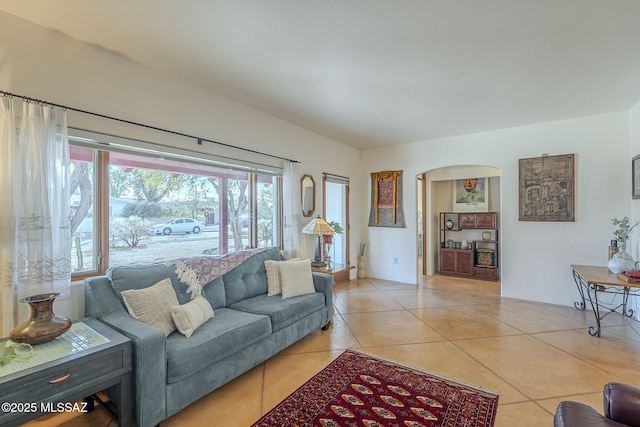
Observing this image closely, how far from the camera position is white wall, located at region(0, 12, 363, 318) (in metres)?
2.07

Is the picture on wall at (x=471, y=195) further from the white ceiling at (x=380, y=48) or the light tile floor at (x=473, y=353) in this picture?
the white ceiling at (x=380, y=48)

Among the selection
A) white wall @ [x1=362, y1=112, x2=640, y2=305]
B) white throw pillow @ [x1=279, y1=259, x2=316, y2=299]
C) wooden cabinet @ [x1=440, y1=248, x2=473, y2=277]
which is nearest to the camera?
white throw pillow @ [x1=279, y1=259, x2=316, y2=299]

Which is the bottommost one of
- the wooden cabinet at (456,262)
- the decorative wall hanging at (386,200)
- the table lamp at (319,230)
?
the wooden cabinet at (456,262)

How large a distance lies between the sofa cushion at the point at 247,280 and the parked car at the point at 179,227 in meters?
0.69

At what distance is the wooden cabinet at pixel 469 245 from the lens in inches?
246

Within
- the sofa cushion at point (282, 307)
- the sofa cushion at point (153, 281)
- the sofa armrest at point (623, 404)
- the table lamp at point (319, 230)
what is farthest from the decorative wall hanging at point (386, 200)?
the sofa armrest at point (623, 404)

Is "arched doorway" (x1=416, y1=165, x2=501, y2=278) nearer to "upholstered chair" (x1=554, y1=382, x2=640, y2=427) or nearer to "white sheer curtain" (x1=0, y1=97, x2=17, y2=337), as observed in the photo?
"upholstered chair" (x1=554, y1=382, x2=640, y2=427)

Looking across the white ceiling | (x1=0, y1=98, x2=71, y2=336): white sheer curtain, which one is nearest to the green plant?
the white ceiling

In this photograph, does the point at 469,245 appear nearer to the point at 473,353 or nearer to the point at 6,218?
the point at 473,353

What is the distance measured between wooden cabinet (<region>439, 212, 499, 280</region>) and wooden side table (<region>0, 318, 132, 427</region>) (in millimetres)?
6403

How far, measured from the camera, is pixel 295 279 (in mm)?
3252

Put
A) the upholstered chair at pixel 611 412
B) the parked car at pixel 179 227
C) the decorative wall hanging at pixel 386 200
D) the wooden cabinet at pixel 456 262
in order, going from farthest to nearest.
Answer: the wooden cabinet at pixel 456 262, the decorative wall hanging at pixel 386 200, the parked car at pixel 179 227, the upholstered chair at pixel 611 412

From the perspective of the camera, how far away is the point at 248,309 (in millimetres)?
2799

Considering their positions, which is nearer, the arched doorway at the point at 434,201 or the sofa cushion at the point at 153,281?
the sofa cushion at the point at 153,281
